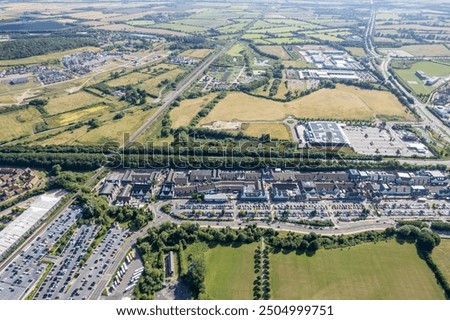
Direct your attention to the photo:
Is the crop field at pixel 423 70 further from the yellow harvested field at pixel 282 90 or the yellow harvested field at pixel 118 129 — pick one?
the yellow harvested field at pixel 118 129

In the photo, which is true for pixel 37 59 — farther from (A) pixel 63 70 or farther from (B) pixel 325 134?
(B) pixel 325 134

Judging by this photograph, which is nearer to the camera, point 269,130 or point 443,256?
point 443,256

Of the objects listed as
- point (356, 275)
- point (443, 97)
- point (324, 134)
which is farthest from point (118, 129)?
point (443, 97)

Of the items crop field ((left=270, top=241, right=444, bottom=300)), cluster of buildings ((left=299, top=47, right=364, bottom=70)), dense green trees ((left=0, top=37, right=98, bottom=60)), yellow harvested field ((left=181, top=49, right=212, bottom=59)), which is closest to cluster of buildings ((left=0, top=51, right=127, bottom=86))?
dense green trees ((left=0, top=37, right=98, bottom=60))

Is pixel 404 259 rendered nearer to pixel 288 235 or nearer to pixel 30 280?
pixel 288 235

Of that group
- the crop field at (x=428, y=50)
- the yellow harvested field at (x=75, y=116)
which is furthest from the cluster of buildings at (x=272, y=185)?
the crop field at (x=428, y=50)
